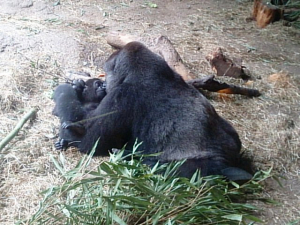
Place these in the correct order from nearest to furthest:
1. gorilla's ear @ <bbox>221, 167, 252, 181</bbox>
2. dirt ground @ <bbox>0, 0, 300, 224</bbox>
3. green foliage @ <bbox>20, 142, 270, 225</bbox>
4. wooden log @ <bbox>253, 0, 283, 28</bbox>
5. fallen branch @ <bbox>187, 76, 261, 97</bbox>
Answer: green foliage @ <bbox>20, 142, 270, 225</bbox> < gorilla's ear @ <bbox>221, 167, 252, 181</bbox> < dirt ground @ <bbox>0, 0, 300, 224</bbox> < fallen branch @ <bbox>187, 76, 261, 97</bbox> < wooden log @ <bbox>253, 0, 283, 28</bbox>

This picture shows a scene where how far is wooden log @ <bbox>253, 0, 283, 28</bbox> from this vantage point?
26.9ft

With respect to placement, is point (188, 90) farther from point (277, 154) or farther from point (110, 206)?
point (110, 206)

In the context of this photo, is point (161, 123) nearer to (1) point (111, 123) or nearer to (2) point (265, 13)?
(1) point (111, 123)

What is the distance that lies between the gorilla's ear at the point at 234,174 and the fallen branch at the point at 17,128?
1877 mm

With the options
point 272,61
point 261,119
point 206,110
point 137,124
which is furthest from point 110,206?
point 272,61

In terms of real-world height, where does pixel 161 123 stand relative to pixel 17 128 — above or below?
above

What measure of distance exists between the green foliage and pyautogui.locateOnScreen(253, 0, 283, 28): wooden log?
5.40 metres

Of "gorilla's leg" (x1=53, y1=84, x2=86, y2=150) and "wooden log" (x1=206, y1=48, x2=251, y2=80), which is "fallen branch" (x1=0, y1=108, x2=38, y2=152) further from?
"wooden log" (x1=206, y1=48, x2=251, y2=80)

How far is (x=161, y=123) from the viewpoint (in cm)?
397

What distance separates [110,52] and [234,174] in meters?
2.94

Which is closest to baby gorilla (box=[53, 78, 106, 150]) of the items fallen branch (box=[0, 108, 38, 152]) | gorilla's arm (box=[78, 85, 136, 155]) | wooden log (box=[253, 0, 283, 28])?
gorilla's arm (box=[78, 85, 136, 155])

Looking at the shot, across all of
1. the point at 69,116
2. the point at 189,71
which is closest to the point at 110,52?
the point at 189,71

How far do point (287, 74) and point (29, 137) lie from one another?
146 inches

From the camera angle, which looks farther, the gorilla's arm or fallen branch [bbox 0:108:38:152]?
the gorilla's arm
